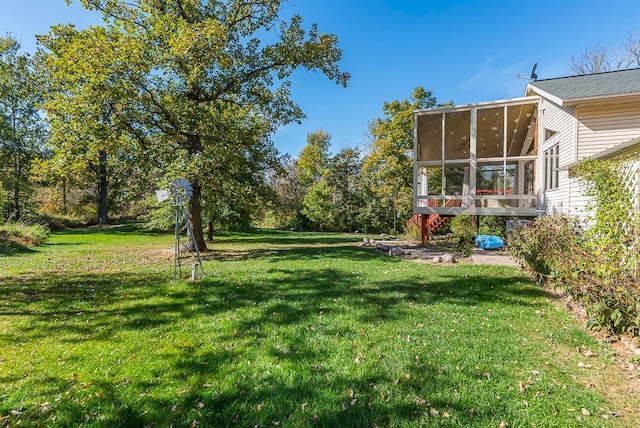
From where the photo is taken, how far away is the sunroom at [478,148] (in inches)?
465

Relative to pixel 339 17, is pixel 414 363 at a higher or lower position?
lower

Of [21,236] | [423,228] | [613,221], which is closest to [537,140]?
[423,228]

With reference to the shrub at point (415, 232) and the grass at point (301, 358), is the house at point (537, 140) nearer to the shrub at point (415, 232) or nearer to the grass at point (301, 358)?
the shrub at point (415, 232)

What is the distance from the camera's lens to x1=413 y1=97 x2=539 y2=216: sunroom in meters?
11.8

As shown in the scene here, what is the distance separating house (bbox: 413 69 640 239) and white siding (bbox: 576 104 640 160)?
20 millimetres

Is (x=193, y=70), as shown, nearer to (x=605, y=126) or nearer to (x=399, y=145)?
(x=605, y=126)

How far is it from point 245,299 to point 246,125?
8915 millimetres

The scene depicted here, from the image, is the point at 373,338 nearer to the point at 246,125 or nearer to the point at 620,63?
the point at 246,125

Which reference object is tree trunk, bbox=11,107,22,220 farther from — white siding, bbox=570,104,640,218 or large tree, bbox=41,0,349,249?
white siding, bbox=570,104,640,218

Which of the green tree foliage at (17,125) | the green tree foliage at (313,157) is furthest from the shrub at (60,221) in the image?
the green tree foliage at (313,157)

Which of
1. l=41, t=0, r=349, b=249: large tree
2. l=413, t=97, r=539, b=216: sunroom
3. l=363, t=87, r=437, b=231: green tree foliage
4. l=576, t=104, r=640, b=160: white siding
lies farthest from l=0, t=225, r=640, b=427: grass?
l=363, t=87, r=437, b=231: green tree foliage

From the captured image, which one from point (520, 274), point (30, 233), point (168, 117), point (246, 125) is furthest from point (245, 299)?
point (30, 233)

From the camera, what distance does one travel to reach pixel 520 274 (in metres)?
7.39

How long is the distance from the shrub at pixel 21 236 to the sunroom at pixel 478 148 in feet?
51.5
